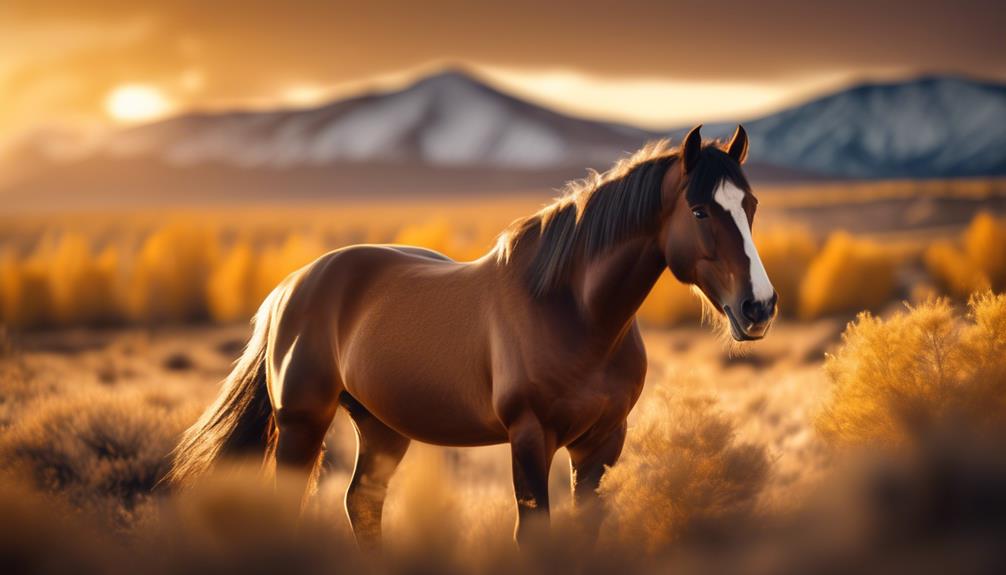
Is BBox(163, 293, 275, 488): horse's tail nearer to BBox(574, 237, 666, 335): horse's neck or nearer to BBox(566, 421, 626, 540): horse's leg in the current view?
BBox(566, 421, 626, 540): horse's leg

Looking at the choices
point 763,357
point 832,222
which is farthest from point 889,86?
point 763,357

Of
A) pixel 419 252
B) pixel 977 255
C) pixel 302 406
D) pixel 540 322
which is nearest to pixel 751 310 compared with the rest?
pixel 540 322

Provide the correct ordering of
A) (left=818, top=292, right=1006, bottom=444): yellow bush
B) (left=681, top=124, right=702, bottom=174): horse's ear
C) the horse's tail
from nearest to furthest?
(left=681, top=124, right=702, bottom=174): horse's ear < (left=818, top=292, right=1006, bottom=444): yellow bush < the horse's tail

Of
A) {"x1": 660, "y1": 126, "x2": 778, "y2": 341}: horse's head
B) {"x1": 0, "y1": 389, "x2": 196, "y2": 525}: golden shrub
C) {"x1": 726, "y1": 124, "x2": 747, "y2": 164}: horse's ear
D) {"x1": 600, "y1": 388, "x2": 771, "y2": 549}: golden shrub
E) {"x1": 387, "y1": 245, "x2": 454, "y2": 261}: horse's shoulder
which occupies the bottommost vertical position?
{"x1": 0, "y1": 389, "x2": 196, "y2": 525}: golden shrub

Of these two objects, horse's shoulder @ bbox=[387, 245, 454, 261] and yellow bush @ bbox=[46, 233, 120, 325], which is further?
yellow bush @ bbox=[46, 233, 120, 325]

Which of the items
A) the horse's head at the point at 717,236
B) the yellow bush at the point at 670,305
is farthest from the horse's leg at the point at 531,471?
the yellow bush at the point at 670,305

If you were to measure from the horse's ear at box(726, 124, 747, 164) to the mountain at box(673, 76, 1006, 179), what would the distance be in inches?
6107

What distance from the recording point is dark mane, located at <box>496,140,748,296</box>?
10.5ft

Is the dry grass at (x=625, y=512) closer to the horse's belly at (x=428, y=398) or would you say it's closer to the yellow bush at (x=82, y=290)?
the horse's belly at (x=428, y=398)

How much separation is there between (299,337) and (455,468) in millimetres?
4276

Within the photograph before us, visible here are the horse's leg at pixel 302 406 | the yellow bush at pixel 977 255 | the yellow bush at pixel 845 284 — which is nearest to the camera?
the horse's leg at pixel 302 406

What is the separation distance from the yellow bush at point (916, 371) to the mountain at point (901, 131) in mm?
154341

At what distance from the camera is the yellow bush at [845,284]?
17.5 meters

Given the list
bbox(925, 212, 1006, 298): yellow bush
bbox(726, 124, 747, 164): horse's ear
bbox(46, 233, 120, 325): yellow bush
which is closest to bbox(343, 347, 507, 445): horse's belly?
bbox(726, 124, 747, 164): horse's ear
